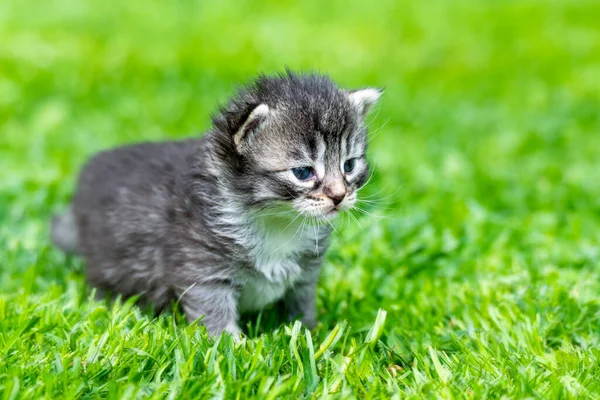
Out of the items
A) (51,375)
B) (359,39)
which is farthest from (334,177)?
(359,39)

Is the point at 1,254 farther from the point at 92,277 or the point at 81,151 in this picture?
the point at 81,151

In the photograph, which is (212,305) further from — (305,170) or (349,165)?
(349,165)

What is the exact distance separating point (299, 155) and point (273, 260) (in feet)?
2.20

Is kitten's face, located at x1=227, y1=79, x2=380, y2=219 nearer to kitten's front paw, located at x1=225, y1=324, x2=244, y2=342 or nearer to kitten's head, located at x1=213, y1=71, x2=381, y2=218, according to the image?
kitten's head, located at x1=213, y1=71, x2=381, y2=218

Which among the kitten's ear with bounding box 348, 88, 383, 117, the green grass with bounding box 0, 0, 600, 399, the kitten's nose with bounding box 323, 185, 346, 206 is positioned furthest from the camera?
the kitten's ear with bounding box 348, 88, 383, 117

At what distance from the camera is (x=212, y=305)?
14.8ft

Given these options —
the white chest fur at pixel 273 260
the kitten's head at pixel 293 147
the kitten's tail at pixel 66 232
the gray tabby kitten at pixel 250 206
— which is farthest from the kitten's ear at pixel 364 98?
the kitten's tail at pixel 66 232

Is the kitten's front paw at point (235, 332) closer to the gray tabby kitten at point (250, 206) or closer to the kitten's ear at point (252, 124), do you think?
the gray tabby kitten at point (250, 206)

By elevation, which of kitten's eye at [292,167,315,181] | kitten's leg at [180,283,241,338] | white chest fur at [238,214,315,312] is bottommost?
kitten's leg at [180,283,241,338]

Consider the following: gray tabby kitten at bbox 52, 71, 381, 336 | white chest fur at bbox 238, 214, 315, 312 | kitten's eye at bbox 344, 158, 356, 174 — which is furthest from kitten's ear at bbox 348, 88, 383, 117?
white chest fur at bbox 238, 214, 315, 312

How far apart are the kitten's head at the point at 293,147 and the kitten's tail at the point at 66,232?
1.92 meters

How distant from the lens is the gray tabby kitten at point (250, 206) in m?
4.30

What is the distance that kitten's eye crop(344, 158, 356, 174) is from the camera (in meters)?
4.54

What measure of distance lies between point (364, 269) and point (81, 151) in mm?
3535
